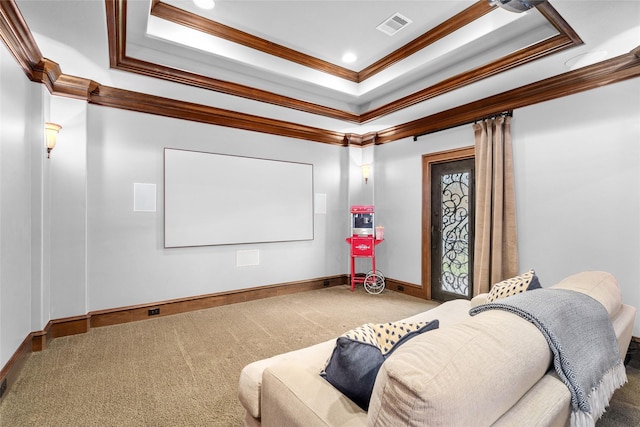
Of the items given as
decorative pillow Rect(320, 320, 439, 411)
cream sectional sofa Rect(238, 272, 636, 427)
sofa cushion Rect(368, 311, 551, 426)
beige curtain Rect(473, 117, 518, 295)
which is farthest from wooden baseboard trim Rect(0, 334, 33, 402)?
beige curtain Rect(473, 117, 518, 295)

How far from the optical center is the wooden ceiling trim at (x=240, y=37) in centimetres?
297

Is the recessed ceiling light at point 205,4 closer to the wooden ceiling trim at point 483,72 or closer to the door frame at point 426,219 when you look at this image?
the wooden ceiling trim at point 483,72

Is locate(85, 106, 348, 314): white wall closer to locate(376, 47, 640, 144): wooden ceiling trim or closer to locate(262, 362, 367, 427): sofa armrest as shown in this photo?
locate(376, 47, 640, 144): wooden ceiling trim

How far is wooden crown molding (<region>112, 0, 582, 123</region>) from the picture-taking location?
103 inches

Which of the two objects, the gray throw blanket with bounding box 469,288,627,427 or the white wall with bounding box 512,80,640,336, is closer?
the gray throw blanket with bounding box 469,288,627,427

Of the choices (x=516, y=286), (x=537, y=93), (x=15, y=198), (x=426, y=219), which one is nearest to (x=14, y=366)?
(x=15, y=198)

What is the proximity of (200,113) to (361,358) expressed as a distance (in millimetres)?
4028

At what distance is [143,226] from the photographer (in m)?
3.90

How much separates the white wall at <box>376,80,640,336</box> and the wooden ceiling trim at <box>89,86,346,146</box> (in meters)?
2.47

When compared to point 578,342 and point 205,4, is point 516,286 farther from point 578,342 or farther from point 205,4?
point 205,4

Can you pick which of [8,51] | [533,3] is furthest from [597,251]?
[8,51]

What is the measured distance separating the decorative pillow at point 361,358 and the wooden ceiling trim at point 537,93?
3409mm

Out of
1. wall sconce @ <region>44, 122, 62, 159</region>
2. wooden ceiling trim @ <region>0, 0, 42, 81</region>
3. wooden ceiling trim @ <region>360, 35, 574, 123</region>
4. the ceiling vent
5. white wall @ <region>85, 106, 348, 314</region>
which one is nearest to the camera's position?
the ceiling vent

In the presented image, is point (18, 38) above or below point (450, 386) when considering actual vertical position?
above
